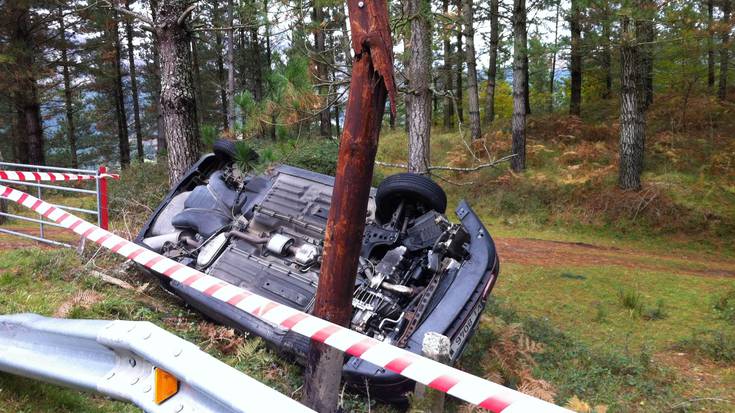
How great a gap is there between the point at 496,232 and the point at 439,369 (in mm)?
9029

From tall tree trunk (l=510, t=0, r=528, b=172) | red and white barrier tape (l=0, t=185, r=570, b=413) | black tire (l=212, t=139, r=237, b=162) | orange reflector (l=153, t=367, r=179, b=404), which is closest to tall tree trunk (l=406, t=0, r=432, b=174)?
black tire (l=212, t=139, r=237, b=162)

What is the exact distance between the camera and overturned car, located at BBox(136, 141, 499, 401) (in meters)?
3.75

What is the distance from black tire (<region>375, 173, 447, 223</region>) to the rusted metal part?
6.51ft

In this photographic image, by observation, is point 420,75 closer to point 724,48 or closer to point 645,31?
point 645,31

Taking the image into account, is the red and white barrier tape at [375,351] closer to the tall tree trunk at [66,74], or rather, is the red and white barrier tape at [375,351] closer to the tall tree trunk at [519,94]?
the tall tree trunk at [519,94]

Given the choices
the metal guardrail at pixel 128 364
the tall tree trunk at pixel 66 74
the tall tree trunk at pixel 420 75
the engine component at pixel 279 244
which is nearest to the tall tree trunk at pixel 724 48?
the tall tree trunk at pixel 420 75

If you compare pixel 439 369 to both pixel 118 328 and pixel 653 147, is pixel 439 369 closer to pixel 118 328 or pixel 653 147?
pixel 118 328

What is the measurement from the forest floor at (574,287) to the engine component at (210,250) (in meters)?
0.55

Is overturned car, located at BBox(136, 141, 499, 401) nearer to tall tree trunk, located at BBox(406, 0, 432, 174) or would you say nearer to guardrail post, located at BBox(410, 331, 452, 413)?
guardrail post, located at BBox(410, 331, 452, 413)

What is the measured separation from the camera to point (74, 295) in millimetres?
4516

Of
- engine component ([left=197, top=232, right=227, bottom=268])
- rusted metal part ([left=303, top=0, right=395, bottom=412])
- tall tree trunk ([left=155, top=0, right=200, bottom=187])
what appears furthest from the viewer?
tall tree trunk ([left=155, top=0, right=200, bottom=187])

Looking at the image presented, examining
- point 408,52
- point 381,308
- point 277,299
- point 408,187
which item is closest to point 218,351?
point 277,299

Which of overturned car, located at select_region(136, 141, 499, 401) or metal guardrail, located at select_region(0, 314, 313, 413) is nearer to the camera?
metal guardrail, located at select_region(0, 314, 313, 413)

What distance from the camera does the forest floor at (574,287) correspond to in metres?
4.30
